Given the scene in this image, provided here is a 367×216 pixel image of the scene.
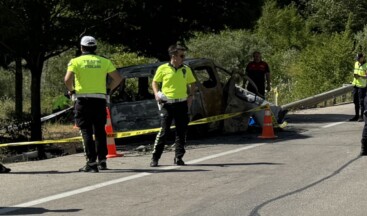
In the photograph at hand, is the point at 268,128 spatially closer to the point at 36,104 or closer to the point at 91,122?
the point at 36,104

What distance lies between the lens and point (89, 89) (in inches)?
368

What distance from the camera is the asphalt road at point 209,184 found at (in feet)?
23.0

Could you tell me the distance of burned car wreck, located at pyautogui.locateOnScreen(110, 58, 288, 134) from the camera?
13.2 metres

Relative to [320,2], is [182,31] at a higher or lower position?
lower

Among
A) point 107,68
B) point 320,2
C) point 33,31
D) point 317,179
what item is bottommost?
point 317,179

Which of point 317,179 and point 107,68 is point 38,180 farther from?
point 317,179

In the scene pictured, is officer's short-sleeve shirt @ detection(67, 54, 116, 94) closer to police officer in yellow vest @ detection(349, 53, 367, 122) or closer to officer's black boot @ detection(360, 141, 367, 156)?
officer's black boot @ detection(360, 141, 367, 156)

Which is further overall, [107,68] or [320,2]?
[320,2]

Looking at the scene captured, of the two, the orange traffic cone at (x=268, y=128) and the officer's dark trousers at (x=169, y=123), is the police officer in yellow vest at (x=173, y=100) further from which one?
the orange traffic cone at (x=268, y=128)

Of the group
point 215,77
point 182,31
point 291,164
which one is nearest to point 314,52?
point 182,31

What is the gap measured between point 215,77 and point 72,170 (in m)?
5.30

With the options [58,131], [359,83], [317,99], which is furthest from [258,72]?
[58,131]

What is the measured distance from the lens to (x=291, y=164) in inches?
391

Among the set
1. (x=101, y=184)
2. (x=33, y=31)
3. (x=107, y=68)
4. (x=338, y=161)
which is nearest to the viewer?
(x=101, y=184)
